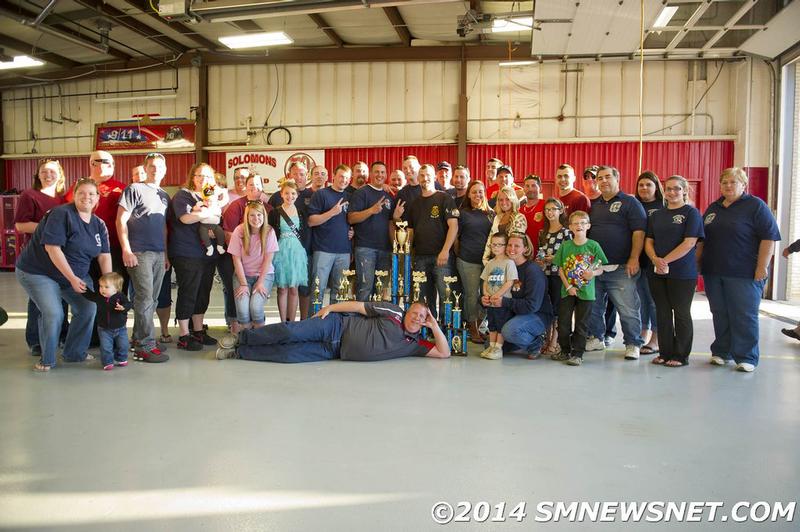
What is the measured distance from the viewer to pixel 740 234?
4.28 metres

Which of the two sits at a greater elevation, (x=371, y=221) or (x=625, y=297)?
(x=371, y=221)

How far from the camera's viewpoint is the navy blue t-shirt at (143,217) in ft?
14.4

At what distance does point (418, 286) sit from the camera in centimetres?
494

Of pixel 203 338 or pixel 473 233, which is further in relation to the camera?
pixel 473 233

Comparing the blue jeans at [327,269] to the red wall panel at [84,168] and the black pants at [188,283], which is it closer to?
the black pants at [188,283]

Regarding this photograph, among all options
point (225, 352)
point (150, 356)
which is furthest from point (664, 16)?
point (150, 356)

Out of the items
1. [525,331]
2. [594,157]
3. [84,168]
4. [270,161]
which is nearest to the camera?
[525,331]

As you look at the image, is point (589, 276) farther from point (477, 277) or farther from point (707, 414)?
point (707, 414)

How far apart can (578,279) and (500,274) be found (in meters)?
0.62

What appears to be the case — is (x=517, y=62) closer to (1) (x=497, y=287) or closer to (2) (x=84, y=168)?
(1) (x=497, y=287)

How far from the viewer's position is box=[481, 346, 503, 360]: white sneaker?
15.3ft

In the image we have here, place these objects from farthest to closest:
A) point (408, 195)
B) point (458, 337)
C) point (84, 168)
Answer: point (84, 168), point (408, 195), point (458, 337)

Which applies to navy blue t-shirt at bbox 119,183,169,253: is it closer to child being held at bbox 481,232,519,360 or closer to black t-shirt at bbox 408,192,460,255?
black t-shirt at bbox 408,192,460,255

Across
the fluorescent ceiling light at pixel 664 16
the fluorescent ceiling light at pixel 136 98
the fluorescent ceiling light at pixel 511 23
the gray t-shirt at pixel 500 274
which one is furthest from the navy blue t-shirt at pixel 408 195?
the fluorescent ceiling light at pixel 136 98
